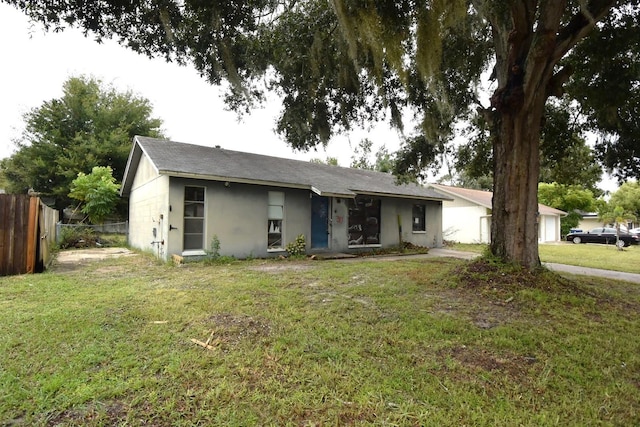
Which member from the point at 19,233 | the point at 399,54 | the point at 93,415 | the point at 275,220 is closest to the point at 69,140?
the point at 19,233

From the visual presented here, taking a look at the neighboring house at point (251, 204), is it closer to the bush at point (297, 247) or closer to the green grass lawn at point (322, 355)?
the bush at point (297, 247)

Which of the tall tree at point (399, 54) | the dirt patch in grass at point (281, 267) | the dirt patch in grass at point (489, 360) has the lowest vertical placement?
the dirt patch in grass at point (489, 360)

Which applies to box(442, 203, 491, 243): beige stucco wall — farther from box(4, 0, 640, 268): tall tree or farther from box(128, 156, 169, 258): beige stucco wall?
box(128, 156, 169, 258): beige stucco wall

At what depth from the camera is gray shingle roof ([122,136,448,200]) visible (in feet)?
30.4

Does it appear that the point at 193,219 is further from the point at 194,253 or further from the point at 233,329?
the point at 233,329

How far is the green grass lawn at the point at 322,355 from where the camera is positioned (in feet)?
7.59

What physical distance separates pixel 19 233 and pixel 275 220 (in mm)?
6242

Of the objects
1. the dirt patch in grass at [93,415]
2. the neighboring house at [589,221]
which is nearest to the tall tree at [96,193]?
the dirt patch in grass at [93,415]

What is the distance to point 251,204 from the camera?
10.1 meters

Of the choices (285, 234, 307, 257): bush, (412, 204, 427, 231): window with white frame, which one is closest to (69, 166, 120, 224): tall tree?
(285, 234, 307, 257): bush

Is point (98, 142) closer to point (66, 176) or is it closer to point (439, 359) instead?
point (66, 176)

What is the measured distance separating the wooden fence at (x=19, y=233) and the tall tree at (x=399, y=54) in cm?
427

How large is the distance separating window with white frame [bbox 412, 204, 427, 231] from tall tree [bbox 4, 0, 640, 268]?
269 inches

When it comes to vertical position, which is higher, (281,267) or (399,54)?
(399,54)
